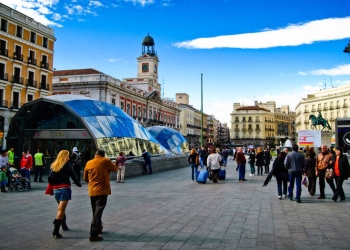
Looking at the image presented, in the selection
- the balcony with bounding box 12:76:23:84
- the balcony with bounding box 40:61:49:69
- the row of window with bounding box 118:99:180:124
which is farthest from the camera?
the row of window with bounding box 118:99:180:124

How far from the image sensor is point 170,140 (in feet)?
118

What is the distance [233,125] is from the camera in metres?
114

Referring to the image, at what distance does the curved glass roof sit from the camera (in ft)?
115

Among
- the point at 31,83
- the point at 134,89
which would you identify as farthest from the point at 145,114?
the point at 31,83

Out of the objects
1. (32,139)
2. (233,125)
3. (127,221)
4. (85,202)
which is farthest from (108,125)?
(233,125)

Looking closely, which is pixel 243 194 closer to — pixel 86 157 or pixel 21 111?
pixel 86 157

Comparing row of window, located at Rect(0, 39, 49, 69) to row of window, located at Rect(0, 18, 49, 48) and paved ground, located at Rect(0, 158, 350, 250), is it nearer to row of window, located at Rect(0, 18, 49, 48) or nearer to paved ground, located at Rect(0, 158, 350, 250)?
row of window, located at Rect(0, 18, 49, 48)

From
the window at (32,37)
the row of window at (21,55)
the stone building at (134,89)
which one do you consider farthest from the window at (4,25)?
the stone building at (134,89)

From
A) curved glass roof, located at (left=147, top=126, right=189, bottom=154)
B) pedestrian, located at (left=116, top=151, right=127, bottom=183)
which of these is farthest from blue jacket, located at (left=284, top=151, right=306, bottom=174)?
curved glass roof, located at (left=147, top=126, right=189, bottom=154)

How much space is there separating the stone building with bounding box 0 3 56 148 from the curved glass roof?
55.2 ft

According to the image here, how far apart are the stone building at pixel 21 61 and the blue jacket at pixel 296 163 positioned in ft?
115

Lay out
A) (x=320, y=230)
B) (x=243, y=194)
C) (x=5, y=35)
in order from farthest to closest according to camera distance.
Result: (x=5, y=35) → (x=243, y=194) → (x=320, y=230)

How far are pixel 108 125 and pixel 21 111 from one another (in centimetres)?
508

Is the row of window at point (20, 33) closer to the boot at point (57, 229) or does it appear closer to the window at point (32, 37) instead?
the window at point (32, 37)
